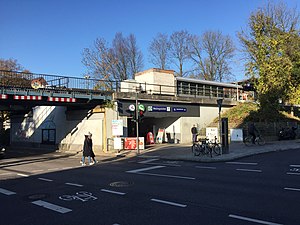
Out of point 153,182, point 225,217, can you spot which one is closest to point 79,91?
point 153,182

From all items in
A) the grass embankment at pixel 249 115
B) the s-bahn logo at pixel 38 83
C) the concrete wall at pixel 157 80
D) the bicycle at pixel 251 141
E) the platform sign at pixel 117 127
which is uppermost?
the concrete wall at pixel 157 80

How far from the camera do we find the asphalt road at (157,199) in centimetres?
574

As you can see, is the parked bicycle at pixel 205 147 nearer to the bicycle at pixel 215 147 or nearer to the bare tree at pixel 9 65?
the bicycle at pixel 215 147

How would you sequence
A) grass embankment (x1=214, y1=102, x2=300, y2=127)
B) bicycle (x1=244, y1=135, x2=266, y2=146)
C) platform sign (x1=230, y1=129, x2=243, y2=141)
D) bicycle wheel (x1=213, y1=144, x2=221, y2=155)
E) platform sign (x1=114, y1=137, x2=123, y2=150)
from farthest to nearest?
grass embankment (x1=214, y1=102, x2=300, y2=127) → platform sign (x1=230, y1=129, x2=243, y2=141) → bicycle (x1=244, y1=135, x2=266, y2=146) → platform sign (x1=114, y1=137, x2=123, y2=150) → bicycle wheel (x1=213, y1=144, x2=221, y2=155)

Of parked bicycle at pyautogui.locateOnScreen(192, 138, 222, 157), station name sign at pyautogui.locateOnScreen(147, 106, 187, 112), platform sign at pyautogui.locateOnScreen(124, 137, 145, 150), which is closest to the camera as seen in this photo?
parked bicycle at pyautogui.locateOnScreen(192, 138, 222, 157)

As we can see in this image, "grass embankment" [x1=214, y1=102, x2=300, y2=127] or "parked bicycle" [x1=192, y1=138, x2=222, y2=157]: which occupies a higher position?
"grass embankment" [x1=214, y1=102, x2=300, y2=127]

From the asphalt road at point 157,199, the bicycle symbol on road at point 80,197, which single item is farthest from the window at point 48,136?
the bicycle symbol on road at point 80,197

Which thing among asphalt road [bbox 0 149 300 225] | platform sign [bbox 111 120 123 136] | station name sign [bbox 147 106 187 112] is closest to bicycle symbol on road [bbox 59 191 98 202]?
asphalt road [bbox 0 149 300 225]

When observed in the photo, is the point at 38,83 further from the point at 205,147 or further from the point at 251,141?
the point at 251,141

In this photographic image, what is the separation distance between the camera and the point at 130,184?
9.48 m

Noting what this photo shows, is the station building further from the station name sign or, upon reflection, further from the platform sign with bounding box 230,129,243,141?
the platform sign with bounding box 230,129,243,141

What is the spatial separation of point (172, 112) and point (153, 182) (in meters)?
17.4

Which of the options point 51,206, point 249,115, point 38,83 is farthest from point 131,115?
point 51,206

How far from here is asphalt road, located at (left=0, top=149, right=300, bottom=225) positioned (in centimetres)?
574
